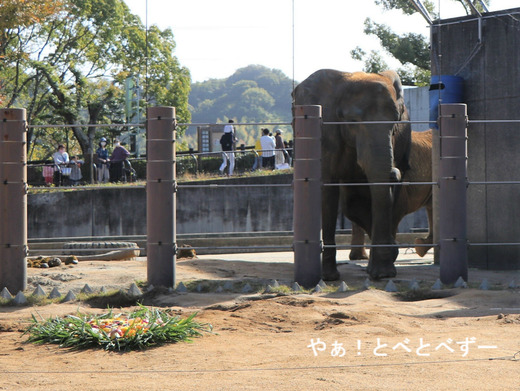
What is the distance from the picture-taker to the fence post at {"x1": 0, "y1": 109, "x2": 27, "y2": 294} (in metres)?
9.36

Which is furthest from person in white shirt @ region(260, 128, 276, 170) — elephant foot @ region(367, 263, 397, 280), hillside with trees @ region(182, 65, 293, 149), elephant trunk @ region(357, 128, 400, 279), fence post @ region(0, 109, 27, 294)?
hillside with trees @ region(182, 65, 293, 149)

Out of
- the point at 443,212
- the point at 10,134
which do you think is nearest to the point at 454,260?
the point at 443,212

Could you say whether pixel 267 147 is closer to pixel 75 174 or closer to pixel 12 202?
pixel 75 174

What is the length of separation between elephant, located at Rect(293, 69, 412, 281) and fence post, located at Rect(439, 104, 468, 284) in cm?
62

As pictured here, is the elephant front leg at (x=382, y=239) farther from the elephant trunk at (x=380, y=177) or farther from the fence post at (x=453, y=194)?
the fence post at (x=453, y=194)

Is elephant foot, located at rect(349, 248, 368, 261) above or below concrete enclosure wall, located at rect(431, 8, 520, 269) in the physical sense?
below

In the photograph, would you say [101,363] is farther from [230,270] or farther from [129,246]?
[129,246]

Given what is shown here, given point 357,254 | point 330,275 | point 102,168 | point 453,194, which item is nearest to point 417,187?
point 357,254

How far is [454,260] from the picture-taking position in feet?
31.7

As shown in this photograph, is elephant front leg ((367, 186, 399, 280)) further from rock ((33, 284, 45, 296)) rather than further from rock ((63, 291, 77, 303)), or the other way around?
rock ((33, 284, 45, 296))

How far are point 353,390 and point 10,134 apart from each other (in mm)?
5497

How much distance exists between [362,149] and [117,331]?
4647 millimetres

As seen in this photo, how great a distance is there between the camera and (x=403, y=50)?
35.9 m

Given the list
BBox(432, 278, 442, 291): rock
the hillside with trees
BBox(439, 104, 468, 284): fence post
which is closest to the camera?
BBox(432, 278, 442, 291): rock
